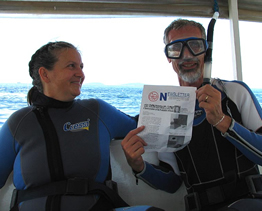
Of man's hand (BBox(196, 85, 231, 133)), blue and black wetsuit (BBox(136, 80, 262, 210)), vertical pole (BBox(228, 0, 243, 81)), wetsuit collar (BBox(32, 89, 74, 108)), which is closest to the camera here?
man's hand (BBox(196, 85, 231, 133))

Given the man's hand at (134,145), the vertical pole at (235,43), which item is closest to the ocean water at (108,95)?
the vertical pole at (235,43)

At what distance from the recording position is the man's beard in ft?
3.73

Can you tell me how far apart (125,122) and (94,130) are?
202mm

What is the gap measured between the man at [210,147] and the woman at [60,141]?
258 millimetres

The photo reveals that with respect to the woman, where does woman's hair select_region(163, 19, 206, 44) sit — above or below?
above

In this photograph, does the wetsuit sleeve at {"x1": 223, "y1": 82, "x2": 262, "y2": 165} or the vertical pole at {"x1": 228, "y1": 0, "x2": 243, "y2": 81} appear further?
the vertical pole at {"x1": 228, "y1": 0, "x2": 243, "y2": 81}

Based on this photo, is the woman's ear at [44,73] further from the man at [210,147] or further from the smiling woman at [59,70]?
the man at [210,147]

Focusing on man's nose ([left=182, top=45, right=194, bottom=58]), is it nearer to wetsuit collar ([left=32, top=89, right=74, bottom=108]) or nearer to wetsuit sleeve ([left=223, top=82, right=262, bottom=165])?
wetsuit sleeve ([left=223, top=82, right=262, bottom=165])

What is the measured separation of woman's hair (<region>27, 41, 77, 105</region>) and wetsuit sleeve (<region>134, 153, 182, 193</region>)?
800mm

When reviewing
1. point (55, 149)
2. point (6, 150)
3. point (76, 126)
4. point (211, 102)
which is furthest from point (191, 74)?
point (6, 150)

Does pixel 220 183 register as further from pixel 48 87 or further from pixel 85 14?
pixel 85 14

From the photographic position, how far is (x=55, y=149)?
3.75ft

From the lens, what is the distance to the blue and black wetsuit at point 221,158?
1.04 m

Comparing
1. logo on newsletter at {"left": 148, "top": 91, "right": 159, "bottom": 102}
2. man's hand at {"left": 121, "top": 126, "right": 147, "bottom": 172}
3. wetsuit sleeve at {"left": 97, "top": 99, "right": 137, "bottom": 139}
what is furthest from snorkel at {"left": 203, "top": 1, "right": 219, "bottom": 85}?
wetsuit sleeve at {"left": 97, "top": 99, "right": 137, "bottom": 139}
